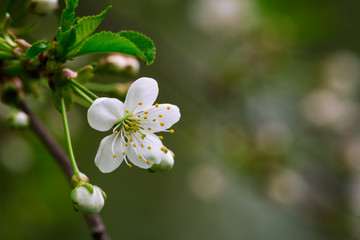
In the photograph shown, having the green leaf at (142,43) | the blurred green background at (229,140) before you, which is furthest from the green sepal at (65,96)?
the blurred green background at (229,140)

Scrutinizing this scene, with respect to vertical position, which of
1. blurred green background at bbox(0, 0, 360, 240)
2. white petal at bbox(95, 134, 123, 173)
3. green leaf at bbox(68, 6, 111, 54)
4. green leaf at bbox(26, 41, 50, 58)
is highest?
blurred green background at bbox(0, 0, 360, 240)

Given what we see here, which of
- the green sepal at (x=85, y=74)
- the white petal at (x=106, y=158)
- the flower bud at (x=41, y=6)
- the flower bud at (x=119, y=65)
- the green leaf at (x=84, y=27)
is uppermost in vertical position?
the flower bud at (x=119, y=65)

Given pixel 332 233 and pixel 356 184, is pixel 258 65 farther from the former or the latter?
pixel 332 233

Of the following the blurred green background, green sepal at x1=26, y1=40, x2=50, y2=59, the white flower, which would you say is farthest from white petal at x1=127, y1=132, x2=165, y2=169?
the blurred green background

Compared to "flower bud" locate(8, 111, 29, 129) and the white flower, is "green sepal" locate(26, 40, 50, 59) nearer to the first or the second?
the white flower

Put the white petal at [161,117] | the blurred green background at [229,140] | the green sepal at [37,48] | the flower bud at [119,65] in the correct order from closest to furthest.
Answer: the green sepal at [37,48], the white petal at [161,117], the flower bud at [119,65], the blurred green background at [229,140]

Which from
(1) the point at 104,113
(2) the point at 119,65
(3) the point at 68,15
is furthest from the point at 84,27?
(2) the point at 119,65

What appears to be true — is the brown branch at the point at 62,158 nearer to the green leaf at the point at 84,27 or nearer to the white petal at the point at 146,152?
the white petal at the point at 146,152
